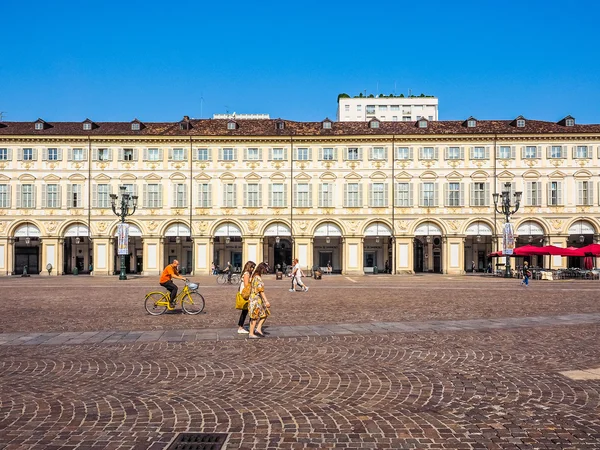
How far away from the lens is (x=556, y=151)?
47.3 meters

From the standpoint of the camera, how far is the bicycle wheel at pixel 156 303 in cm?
1482

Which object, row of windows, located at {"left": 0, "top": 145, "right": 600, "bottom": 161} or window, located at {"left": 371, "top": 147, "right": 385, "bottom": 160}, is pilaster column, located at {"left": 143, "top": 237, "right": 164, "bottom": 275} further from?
window, located at {"left": 371, "top": 147, "right": 385, "bottom": 160}

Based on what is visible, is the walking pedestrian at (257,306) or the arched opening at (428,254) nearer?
the walking pedestrian at (257,306)

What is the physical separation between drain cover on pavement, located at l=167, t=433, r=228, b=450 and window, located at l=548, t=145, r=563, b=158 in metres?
48.6

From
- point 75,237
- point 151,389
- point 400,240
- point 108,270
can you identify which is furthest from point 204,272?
point 151,389

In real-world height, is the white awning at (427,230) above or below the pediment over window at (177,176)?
below

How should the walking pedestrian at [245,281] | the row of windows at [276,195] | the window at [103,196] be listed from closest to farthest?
the walking pedestrian at [245,281], the row of windows at [276,195], the window at [103,196]

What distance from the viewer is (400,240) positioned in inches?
1901

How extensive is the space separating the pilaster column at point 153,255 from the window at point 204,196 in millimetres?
4878

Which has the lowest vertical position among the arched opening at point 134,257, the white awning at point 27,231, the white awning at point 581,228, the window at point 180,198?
the arched opening at point 134,257

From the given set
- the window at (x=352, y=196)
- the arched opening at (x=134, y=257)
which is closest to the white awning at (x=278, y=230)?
the window at (x=352, y=196)

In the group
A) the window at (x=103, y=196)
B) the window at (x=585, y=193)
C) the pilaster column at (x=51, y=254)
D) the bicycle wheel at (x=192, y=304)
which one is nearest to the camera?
the bicycle wheel at (x=192, y=304)

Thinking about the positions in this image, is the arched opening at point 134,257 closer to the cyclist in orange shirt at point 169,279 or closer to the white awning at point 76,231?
the white awning at point 76,231

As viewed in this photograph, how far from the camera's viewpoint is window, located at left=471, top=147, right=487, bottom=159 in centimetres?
4791
